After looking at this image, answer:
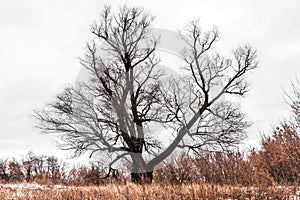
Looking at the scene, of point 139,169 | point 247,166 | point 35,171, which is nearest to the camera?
point 247,166

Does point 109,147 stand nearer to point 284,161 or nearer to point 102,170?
point 102,170

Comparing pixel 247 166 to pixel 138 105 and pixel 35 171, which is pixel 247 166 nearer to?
pixel 138 105

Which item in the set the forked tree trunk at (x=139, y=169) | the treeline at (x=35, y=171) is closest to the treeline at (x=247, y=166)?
the forked tree trunk at (x=139, y=169)

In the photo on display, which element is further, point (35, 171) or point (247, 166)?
point (35, 171)

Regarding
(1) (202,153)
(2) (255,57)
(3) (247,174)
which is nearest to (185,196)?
(3) (247,174)

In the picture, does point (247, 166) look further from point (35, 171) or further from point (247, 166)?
point (35, 171)

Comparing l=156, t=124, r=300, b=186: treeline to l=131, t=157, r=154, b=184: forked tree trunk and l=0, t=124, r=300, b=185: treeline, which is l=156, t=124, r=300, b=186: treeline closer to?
l=0, t=124, r=300, b=185: treeline

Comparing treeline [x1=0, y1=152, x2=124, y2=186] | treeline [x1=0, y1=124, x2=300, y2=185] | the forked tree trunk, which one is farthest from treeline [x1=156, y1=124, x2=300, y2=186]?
treeline [x1=0, y1=152, x2=124, y2=186]

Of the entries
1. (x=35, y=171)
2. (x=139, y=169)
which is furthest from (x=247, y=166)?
(x=35, y=171)

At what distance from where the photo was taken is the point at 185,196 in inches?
345

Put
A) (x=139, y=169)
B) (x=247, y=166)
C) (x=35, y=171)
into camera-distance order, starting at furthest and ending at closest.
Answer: (x=35, y=171), (x=139, y=169), (x=247, y=166)

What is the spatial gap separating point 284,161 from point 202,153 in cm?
632

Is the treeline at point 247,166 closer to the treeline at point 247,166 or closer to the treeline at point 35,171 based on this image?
the treeline at point 247,166

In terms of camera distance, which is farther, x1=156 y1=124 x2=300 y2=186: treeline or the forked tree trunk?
the forked tree trunk
